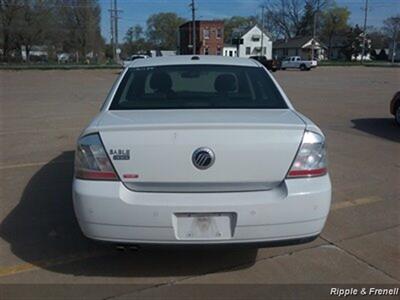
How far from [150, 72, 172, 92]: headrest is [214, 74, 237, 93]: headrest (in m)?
0.46

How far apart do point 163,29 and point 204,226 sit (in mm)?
113706

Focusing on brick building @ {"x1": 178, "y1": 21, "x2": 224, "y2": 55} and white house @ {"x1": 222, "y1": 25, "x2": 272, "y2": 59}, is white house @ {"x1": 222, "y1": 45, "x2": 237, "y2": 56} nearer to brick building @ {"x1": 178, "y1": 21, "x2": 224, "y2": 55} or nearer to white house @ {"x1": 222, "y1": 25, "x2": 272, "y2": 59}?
white house @ {"x1": 222, "y1": 25, "x2": 272, "y2": 59}

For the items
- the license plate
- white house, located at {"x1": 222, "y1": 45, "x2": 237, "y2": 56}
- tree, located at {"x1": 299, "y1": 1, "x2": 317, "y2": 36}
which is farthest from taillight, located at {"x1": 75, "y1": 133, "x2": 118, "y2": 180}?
tree, located at {"x1": 299, "y1": 1, "x2": 317, "y2": 36}

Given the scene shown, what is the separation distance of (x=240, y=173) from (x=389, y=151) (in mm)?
5424

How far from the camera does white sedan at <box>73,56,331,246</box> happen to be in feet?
9.07

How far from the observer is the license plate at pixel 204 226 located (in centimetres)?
278

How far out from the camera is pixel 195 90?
417 cm

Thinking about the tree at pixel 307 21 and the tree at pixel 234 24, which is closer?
the tree at pixel 307 21

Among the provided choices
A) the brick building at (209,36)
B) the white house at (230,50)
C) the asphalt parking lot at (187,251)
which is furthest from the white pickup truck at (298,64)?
the asphalt parking lot at (187,251)

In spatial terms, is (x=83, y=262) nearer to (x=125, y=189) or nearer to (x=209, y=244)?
(x=125, y=189)

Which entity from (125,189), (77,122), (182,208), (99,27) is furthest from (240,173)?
(99,27)

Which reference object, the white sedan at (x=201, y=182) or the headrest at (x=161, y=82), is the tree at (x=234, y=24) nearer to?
the headrest at (x=161, y=82)
